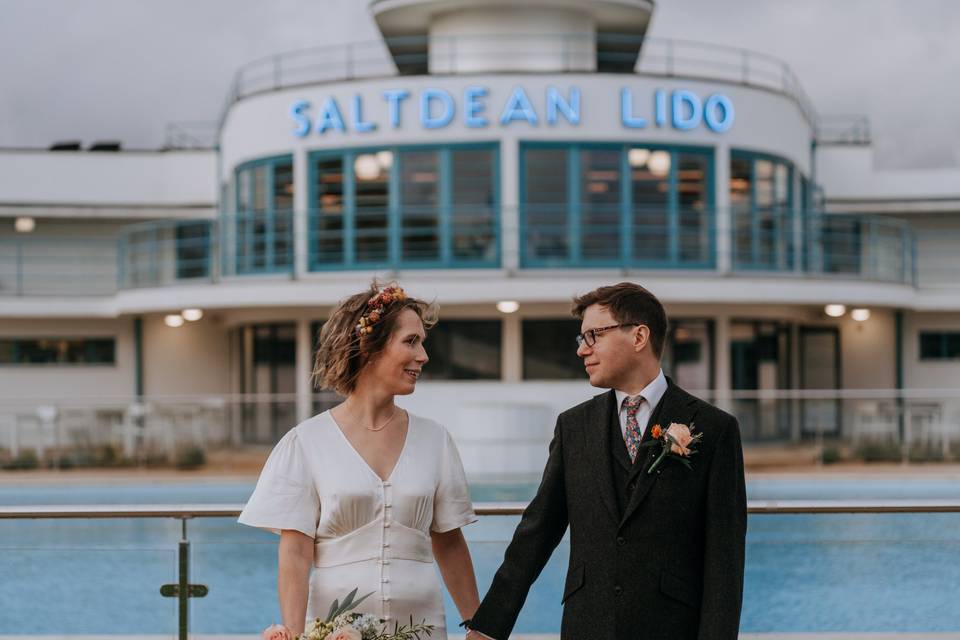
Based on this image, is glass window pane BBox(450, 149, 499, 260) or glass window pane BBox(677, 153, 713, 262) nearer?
glass window pane BBox(450, 149, 499, 260)

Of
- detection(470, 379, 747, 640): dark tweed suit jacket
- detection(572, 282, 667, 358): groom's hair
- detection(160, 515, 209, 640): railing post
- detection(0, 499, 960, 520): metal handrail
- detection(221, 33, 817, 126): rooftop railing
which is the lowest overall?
detection(160, 515, 209, 640): railing post

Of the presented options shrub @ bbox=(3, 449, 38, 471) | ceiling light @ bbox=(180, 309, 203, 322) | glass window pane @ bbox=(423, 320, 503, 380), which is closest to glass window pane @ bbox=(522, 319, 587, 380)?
glass window pane @ bbox=(423, 320, 503, 380)

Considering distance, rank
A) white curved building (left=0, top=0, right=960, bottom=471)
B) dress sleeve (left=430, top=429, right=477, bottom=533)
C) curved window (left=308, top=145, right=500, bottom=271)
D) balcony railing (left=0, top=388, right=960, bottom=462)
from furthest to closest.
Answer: curved window (left=308, top=145, right=500, bottom=271) → white curved building (left=0, top=0, right=960, bottom=471) → balcony railing (left=0, top=388, right=960, bottom=462) → dress sleeve (left=430, top=429, right=477, bottom=533)

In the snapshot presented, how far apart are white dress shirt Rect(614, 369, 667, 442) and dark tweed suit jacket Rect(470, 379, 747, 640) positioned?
0.09 ft

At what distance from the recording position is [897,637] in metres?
5.30

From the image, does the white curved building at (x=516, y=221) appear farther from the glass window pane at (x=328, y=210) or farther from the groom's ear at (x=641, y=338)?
the groom's ear at (x=641, y=338)

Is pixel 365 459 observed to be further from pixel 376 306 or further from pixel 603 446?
pixel 603 446

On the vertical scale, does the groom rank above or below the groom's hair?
below

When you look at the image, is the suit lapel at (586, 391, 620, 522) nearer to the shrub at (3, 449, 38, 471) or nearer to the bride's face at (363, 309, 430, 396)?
the bride's face at (363, 309, 430, 396)

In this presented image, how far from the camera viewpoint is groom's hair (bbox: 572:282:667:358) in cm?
339

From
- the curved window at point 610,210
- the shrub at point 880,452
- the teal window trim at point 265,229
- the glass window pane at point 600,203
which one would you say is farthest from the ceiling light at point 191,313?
the shrub at point 880,452

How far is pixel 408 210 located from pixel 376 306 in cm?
1541

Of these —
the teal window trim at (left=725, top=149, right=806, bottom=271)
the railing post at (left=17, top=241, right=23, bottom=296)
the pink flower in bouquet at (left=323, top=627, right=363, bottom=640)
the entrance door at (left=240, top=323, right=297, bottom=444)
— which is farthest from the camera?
the railing post at (left=17, top=241, right=23, bottom=296)

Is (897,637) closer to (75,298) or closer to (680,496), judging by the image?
(680,496)
